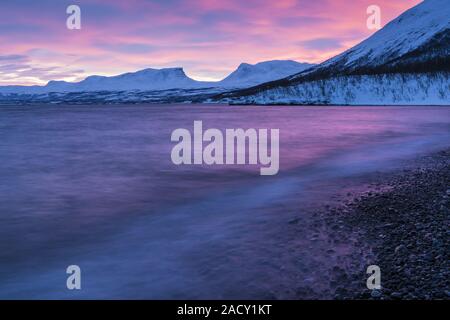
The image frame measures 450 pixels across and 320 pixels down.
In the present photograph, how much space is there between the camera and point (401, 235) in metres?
10.4

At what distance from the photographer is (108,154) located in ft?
109

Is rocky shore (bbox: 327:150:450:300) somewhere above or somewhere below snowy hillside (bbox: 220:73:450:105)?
below

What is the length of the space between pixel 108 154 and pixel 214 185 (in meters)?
16.1

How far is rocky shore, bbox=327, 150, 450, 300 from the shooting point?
787 centimetres

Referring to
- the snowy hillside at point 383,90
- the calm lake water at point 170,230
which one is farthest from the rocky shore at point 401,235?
the snowy hillside at point 383,90

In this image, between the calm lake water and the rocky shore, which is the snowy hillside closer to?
the calm lake water

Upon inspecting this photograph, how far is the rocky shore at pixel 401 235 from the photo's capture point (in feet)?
25.8

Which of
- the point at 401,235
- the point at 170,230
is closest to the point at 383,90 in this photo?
the point at 401,235

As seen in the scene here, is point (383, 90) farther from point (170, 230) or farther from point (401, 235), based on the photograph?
point (170, 230)

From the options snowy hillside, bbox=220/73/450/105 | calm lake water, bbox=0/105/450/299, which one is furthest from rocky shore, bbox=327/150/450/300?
snowy hillside, bbox=220/73/450/105
